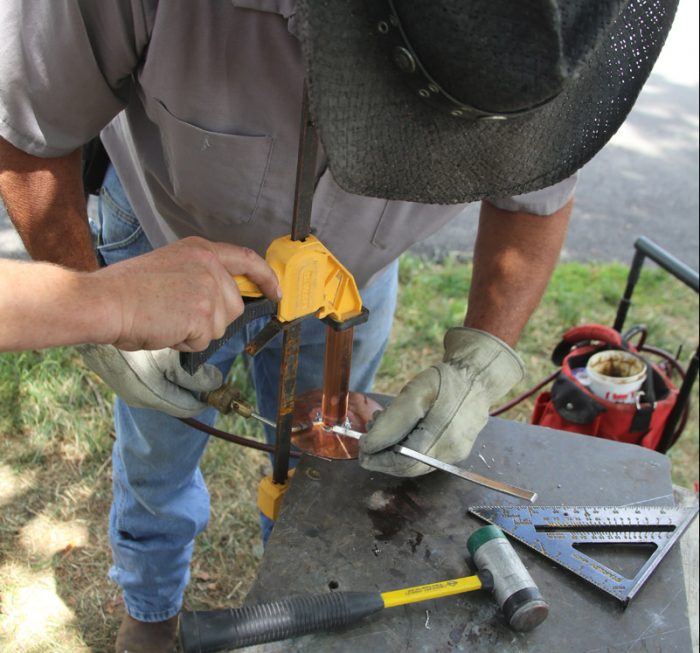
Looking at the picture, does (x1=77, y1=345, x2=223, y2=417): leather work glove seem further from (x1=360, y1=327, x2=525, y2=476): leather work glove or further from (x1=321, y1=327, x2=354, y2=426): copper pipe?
(x1=360, y1=327, x2=525, y2=476): leather work glove

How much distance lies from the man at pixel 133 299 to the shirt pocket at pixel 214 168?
0.94ft

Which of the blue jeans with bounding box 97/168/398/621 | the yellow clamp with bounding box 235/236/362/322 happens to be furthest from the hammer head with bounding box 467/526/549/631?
the blue jeans with bounding box 97/168/398/621

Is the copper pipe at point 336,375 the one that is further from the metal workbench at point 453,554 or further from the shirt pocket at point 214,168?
the shirt pocket at point 214,168

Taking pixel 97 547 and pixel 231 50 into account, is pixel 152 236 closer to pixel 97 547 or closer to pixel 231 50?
pixel 231 50

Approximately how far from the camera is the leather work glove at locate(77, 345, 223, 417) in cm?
135

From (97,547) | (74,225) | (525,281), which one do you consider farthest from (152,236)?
(97,547)

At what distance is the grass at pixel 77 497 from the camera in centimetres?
213

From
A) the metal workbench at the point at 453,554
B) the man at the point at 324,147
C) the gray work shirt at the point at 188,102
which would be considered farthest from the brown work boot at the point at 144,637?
→ the gray work shirt at the point at 188,102

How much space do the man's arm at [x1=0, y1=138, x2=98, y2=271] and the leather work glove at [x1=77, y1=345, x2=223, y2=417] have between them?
8.8 inches

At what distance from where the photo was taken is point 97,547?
2.34m

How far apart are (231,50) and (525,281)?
842 millimetres

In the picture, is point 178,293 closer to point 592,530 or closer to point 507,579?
point 507,579

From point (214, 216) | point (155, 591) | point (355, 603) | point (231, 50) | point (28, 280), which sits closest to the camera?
point (28, 280)

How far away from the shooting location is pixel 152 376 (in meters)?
1.36
